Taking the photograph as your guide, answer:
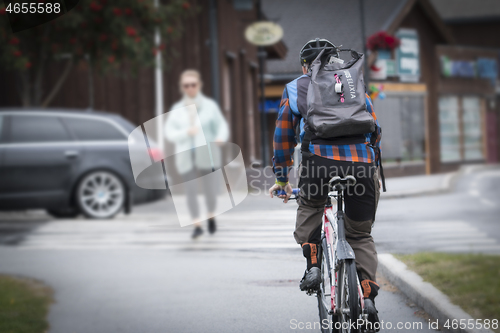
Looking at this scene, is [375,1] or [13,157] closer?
[13,157]

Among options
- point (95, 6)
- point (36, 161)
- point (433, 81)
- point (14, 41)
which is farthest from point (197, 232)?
point (433, 81)

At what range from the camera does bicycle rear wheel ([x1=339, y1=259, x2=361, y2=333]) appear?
3139 millimetres

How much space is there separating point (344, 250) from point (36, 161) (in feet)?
21.7

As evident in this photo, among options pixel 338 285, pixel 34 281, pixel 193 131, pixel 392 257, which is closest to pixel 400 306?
pixel 392 257

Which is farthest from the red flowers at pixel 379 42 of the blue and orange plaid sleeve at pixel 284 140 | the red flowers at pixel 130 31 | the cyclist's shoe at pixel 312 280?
the cyclist's shoe at pixel 312 280

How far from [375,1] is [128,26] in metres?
11.2

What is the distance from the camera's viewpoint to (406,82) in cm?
1953

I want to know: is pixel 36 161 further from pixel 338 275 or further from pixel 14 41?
pixel 338 275

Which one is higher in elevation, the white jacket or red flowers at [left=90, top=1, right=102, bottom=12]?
red flowers at [left=90, top=1, right=102, bottom=12]

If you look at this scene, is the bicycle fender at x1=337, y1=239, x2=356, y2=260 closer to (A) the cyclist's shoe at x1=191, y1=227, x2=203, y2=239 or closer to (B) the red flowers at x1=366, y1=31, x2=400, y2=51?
(A) the cyclist's shoe at x1=191, y1=227, x2=203, y2=239

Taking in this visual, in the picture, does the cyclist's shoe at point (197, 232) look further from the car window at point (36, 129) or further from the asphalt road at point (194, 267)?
the car window at point (36, 129)

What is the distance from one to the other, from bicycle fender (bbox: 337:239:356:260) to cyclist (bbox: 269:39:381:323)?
16 centimetres

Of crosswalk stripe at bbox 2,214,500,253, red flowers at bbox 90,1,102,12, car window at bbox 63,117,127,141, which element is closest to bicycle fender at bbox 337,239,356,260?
crosswalk stripe at bbox 2,214,500,253

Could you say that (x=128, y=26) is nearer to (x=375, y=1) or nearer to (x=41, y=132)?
(x=41, y=132)
